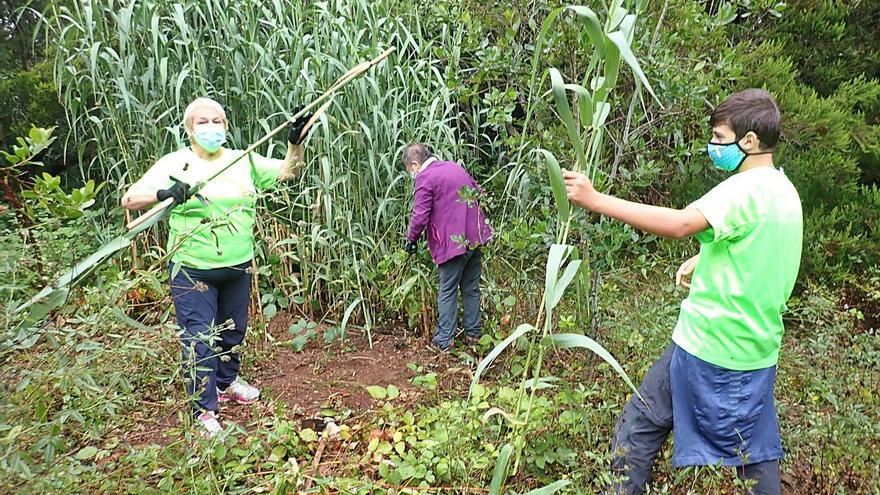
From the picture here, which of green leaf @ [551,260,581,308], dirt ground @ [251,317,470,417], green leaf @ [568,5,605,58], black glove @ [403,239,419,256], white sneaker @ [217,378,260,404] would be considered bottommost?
dirt ground @ [251,317,470,417]

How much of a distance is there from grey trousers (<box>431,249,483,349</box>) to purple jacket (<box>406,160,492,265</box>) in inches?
3.9

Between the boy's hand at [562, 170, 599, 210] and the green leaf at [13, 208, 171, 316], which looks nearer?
the green leaf at [13, 208, 171, 316]

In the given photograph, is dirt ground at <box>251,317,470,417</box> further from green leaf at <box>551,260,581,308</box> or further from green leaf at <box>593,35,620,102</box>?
green leaf at <box>593,35,620,102</box>

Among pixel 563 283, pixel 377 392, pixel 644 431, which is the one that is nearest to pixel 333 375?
pixel 377 392

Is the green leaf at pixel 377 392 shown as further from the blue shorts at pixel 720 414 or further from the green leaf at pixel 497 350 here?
the blue shorts at pixel 720 414

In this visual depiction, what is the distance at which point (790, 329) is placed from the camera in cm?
322

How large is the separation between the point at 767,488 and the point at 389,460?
1.33 metres

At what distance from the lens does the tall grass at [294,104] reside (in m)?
3.13

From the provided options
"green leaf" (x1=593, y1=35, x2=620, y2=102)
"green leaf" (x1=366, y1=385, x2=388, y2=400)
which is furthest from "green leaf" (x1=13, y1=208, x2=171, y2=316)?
"green leaf" (x1=366, y1=385, x2=388, y2=400)

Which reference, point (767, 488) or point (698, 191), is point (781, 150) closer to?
point (698, 191)

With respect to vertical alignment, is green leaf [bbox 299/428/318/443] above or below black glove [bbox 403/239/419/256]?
below

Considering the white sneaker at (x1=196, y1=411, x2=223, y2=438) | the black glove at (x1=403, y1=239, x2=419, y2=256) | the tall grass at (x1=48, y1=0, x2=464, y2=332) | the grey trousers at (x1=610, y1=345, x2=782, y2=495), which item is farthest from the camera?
the black glove at (x1=403, y1=239, x2=419, y2=256)

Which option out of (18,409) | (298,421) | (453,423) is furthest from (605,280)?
(18,409)

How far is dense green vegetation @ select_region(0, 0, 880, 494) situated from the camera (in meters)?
1.85
